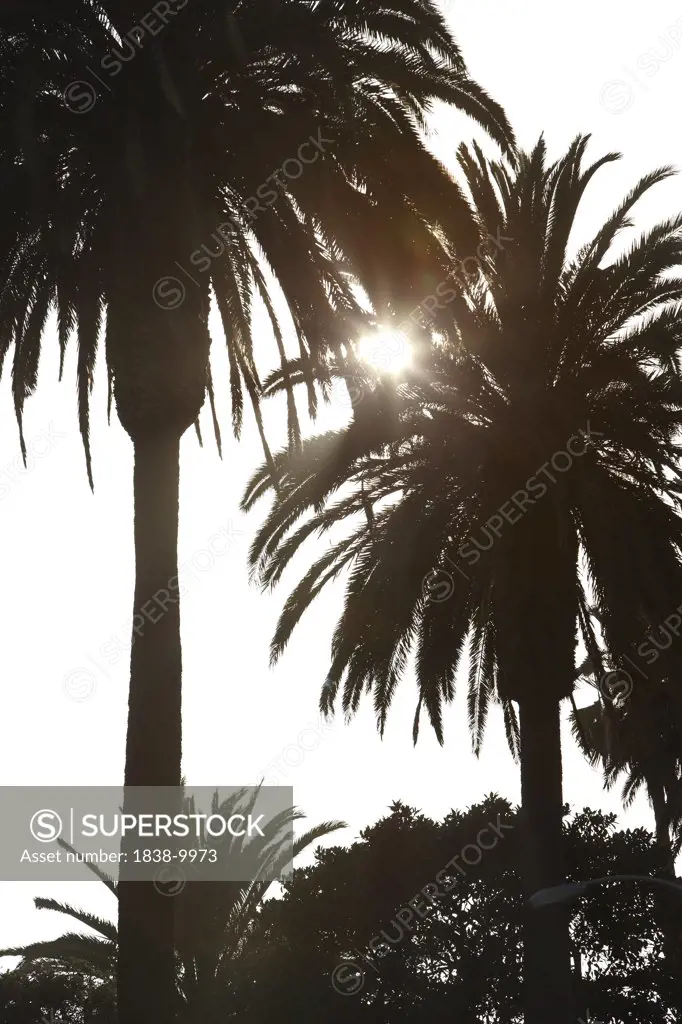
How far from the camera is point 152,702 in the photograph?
10.8m

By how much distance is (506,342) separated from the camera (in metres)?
16.3

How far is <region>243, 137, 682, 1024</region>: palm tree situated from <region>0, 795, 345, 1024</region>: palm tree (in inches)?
213

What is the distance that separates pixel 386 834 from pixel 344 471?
6915 mm

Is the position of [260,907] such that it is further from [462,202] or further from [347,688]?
[462,202]

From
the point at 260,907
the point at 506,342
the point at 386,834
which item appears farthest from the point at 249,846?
the point at 506,342

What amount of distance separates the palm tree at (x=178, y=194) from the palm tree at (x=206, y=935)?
32.7ft
